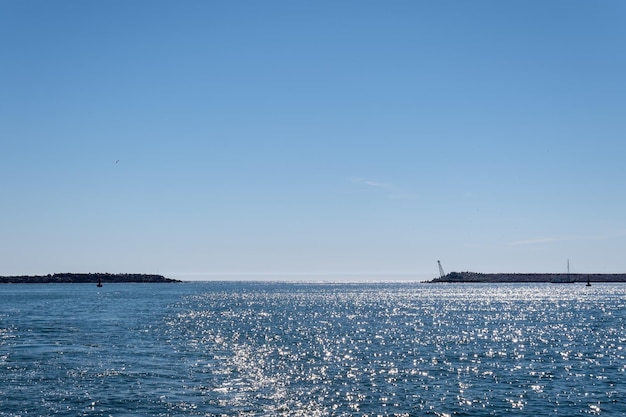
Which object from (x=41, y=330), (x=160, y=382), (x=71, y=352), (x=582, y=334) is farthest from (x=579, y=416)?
(x=41, y=330)


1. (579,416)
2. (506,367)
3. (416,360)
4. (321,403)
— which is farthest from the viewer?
(416,360)

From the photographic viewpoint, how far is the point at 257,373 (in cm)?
4741

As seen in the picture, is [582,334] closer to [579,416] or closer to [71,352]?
[579,416]

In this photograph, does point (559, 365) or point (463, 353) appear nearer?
point (559, 365)

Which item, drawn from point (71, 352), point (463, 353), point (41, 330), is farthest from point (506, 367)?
point (41, 330)

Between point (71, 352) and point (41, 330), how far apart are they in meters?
24.2

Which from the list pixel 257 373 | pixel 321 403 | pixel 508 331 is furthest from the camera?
pixel 508 331

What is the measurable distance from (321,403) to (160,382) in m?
12.6

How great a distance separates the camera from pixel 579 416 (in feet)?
112

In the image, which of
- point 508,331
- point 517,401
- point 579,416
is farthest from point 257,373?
point 508,331

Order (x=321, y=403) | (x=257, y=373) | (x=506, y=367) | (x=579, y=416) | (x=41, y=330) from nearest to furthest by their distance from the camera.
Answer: (x=579, y=416) < (x=321, y=403) < (x=257, y=373) < (x=506, y=367) < (x=41, y=330)

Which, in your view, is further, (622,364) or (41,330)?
(41,330)

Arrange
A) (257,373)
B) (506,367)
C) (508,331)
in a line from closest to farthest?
1. (257,373)
2. (506,367)
3. (508,331)

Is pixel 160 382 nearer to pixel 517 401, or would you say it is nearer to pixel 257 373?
pixel 257 373
